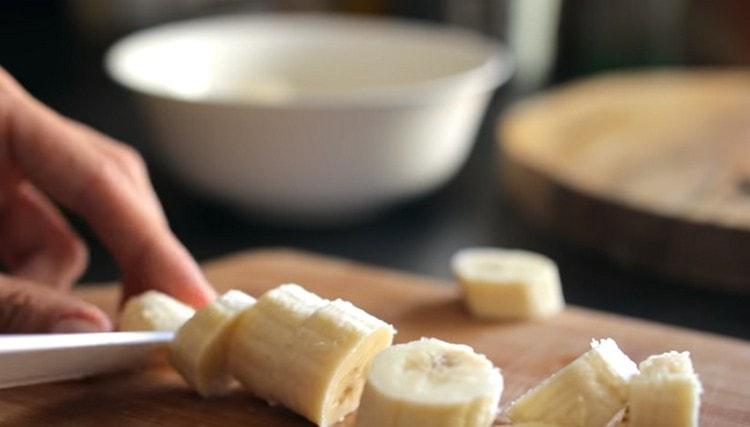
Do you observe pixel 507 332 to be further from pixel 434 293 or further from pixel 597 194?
pixel 597 194

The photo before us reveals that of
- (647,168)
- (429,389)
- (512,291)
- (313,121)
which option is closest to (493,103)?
(647,168)

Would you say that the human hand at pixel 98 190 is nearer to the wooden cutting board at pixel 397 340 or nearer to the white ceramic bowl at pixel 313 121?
the wooden cutting board at pixel 397 340

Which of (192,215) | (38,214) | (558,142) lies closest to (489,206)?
(558,142)

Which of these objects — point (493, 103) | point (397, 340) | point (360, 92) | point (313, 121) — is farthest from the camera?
point (493, 103)

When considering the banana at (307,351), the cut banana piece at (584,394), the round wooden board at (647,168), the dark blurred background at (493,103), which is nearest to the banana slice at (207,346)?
the banana at (307,351)

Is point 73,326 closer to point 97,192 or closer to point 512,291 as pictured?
point 97,192
